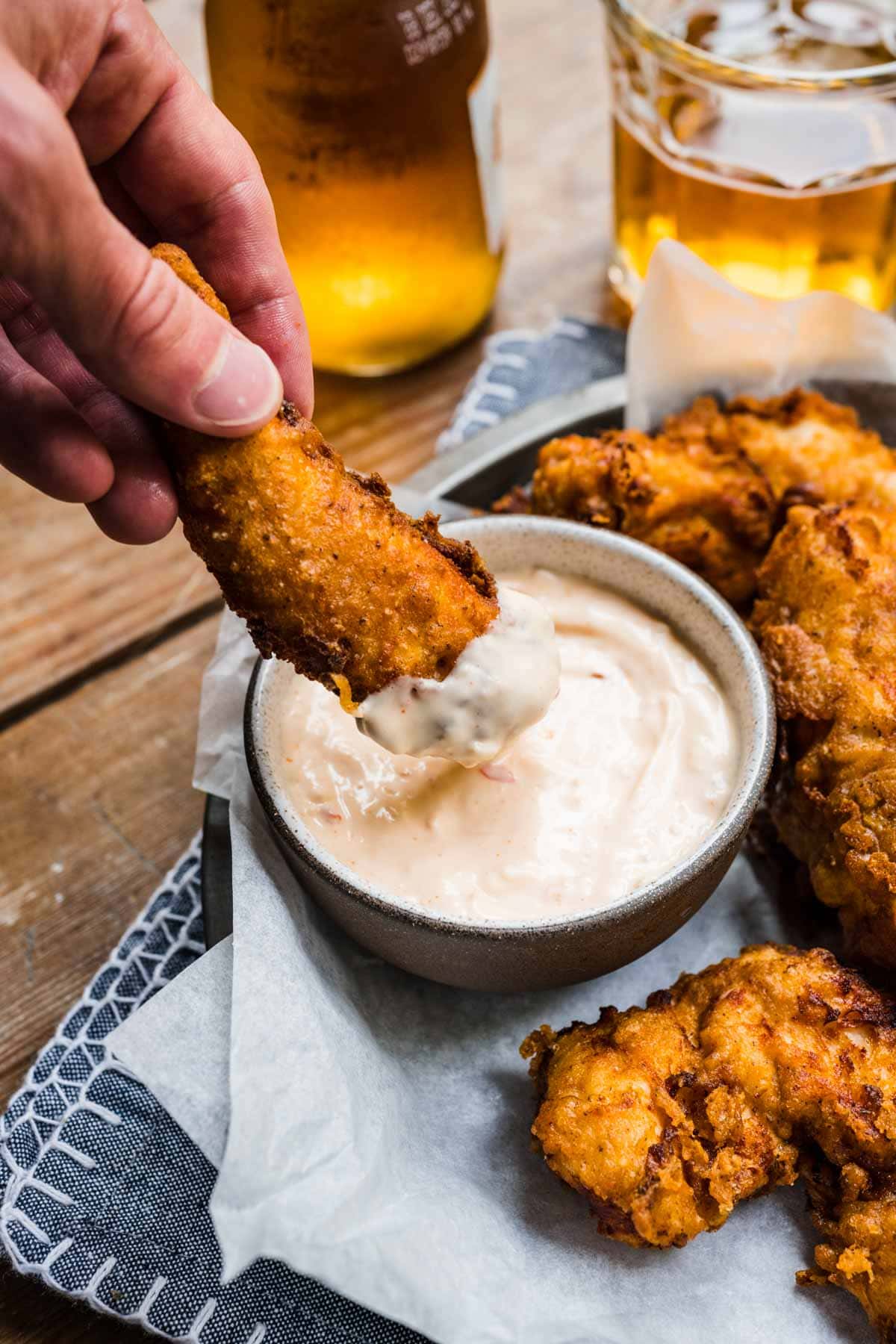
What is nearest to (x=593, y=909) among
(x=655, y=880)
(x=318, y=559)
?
(x=655, y=880)

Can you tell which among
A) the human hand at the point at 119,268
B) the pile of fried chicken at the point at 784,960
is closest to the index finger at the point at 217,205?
the human hand at the point at 119,268

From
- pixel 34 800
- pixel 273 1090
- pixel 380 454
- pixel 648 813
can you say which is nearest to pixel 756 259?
pixel 380 454

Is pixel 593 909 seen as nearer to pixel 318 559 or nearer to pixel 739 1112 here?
pixel 739 1112

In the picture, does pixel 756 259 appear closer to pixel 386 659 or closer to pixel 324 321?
pixel 324 321

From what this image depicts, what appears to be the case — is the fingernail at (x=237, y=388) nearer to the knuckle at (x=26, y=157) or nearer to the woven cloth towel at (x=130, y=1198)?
the knuckle at (x=26, y=157)

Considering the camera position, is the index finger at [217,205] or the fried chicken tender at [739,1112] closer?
the fried chicken tender at [739,1112]

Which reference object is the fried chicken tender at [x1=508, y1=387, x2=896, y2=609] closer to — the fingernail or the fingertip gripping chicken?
the fingertip gripping chicken
